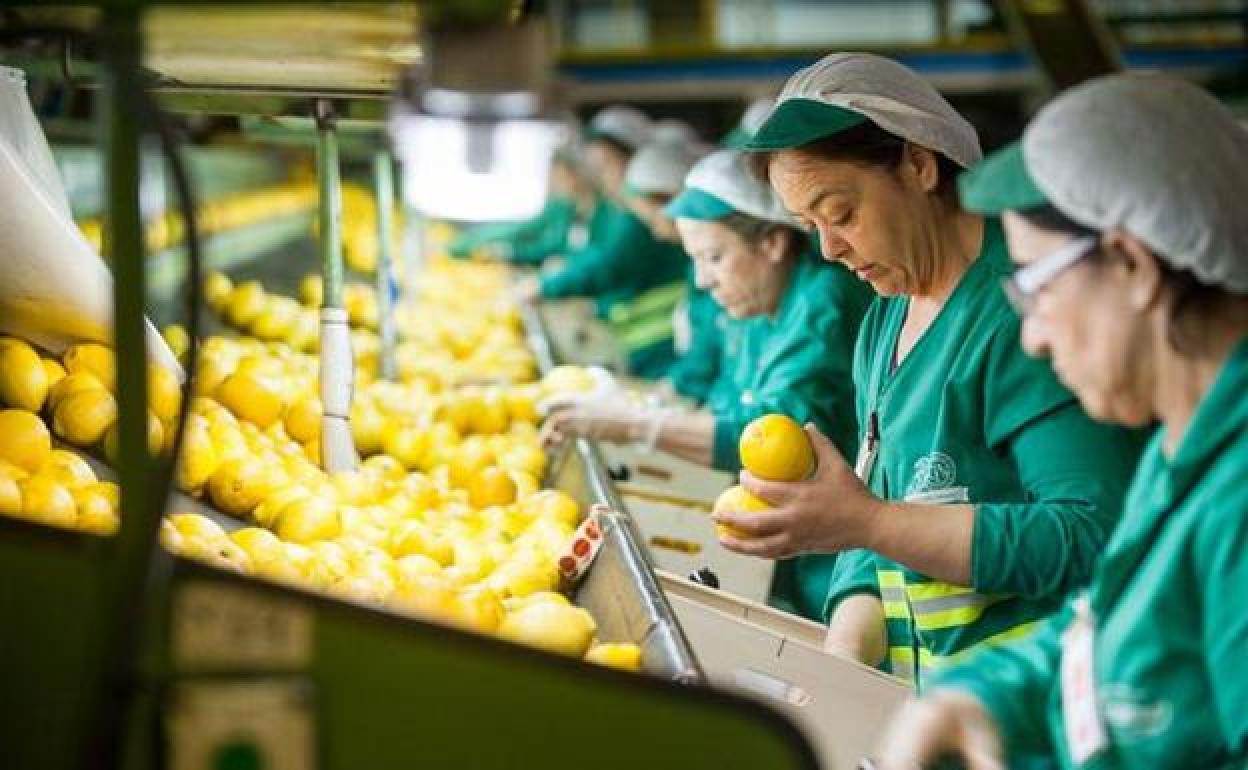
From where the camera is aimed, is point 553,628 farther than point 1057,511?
Yes

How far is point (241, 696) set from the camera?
1.78 metres

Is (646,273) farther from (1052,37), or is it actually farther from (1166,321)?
(1166,321)

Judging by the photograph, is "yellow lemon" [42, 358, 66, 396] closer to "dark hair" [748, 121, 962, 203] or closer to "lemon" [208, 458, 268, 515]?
"lemon" [208, 458, 268, 515]

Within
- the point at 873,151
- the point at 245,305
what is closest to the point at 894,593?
the point at 873,151

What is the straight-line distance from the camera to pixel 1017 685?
2102mm

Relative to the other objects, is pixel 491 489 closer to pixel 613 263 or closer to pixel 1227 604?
pixel 1227 604

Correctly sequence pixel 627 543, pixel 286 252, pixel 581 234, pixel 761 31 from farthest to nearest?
1. pixel 761 31
2. pixel 581 234
3. pixel 286 252
4. pixel 627 543

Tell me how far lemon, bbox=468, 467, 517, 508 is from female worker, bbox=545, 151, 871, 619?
10.6 inches

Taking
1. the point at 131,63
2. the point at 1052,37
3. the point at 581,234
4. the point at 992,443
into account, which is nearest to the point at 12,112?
the point at 131,63

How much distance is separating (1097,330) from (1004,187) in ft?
0.72

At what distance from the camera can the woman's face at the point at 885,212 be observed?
9.52ft

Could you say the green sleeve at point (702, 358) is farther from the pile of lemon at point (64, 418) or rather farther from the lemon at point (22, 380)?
the lemon at point (22, 380)

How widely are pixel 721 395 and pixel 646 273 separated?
4.12 metres

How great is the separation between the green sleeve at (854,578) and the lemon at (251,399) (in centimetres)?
147
